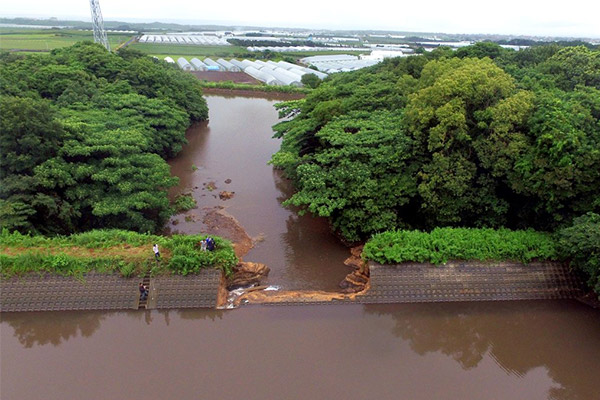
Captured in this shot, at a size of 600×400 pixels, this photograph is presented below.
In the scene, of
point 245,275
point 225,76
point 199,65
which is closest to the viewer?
point 245,275

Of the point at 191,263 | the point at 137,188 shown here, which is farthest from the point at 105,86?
the point at 191,263

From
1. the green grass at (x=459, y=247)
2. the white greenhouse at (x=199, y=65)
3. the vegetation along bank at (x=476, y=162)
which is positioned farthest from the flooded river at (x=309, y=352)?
the white greenhouse at (x=199, y=65)

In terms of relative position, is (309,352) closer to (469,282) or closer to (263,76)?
(469,282)

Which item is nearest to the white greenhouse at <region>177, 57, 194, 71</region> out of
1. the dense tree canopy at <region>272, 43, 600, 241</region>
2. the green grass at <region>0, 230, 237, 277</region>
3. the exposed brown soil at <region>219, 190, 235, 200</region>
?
the exposed brown soil at <region>219, 190, 235, 200</region>

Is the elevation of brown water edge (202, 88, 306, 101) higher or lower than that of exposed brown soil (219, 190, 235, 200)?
higher

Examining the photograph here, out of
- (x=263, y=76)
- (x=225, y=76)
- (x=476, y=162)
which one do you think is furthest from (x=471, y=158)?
(x=225, y=76)

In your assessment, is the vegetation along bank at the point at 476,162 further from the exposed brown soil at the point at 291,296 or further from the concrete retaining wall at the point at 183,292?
the concrete retaining wall at the point at 183,292

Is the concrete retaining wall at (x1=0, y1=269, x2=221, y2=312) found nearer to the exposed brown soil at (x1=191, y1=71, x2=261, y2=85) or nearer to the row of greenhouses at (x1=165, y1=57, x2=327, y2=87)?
the row of greenhouses at (x1=165, y1=57, x2=327, y2=87)
